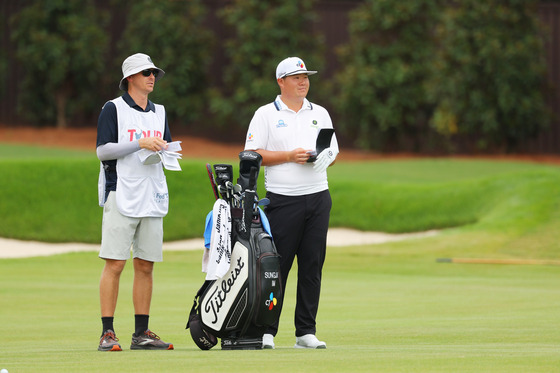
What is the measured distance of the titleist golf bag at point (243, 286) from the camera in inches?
237

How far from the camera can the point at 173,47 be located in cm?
2669

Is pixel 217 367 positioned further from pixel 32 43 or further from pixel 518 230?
pixel 32 43

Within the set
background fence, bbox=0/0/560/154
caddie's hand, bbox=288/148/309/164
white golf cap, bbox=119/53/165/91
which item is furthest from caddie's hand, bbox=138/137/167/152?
background fence, bbox=0/0/560/154

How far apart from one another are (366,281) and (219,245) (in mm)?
6464

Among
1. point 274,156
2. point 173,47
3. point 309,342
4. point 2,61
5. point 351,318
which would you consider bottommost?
point 351,318

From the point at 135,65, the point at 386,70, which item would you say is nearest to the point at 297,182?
the point at 135,65

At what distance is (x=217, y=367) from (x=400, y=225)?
535 inches

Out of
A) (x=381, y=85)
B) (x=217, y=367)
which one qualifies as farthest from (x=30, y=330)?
(x=381, y=85)

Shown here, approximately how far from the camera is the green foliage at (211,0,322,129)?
1024 inches

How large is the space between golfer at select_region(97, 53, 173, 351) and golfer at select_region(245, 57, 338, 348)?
68 cm

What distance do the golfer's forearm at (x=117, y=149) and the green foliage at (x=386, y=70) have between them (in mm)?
19422

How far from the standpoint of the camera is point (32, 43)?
86.7ft

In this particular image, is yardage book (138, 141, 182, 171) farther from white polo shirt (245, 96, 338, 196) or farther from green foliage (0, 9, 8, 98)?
green foliage (0, 9, 8, 98)

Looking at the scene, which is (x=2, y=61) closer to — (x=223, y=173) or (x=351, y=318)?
(x=351, y=318)
